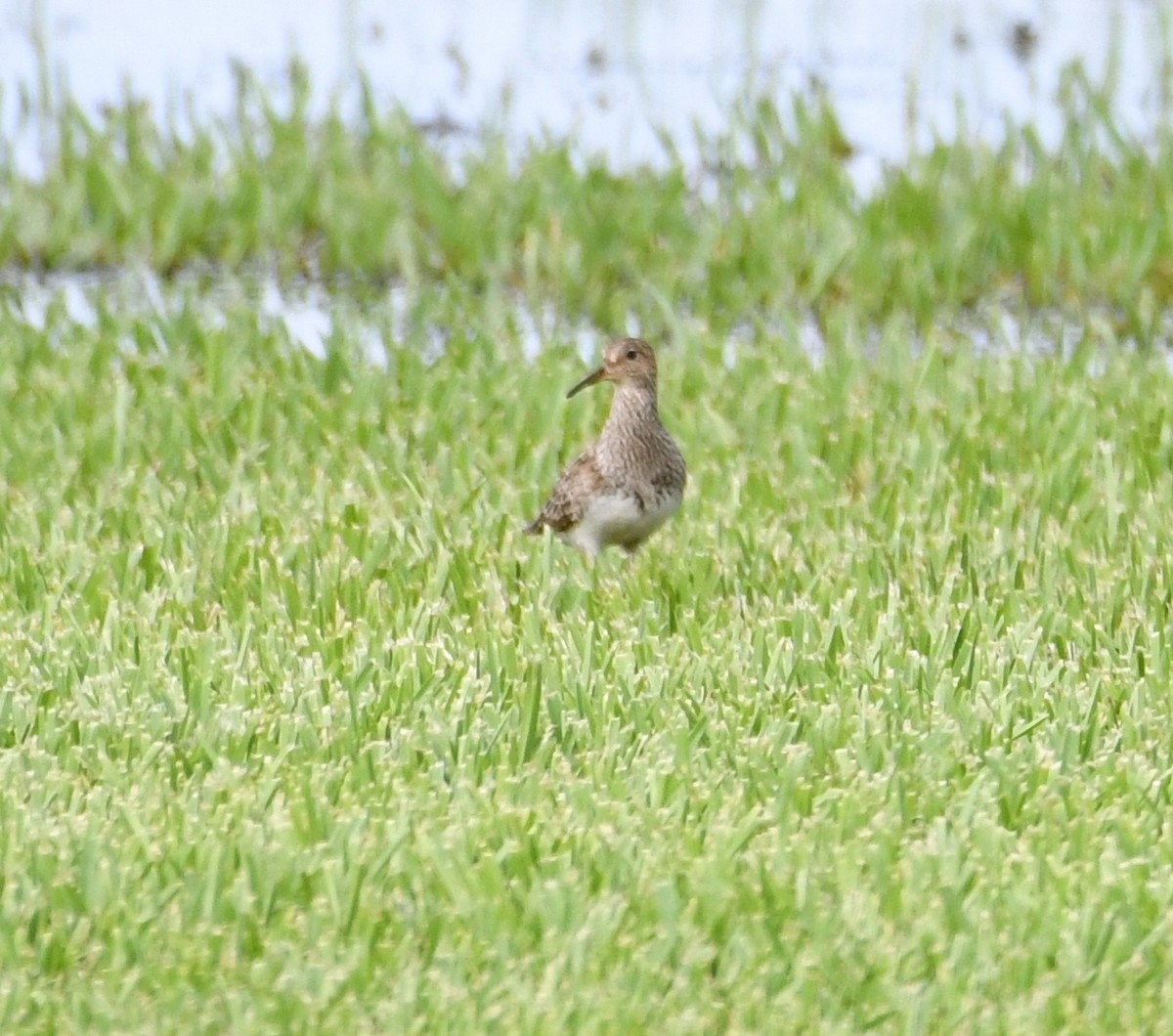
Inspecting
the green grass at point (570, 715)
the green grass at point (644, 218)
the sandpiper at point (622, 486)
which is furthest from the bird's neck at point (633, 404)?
the green grass at point (644, 218)

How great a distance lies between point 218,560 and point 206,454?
1.16m

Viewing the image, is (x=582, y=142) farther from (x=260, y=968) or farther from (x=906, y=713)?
(x=260, y=968)

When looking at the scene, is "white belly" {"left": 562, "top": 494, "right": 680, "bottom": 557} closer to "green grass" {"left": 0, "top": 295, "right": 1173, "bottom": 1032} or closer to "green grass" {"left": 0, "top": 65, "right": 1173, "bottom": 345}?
"green grass" {"left": 0, "top": 295, "right": 1173, "bottom": 1032}

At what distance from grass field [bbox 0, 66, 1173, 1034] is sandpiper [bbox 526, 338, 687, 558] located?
13cm

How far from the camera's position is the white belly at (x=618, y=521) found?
6.51 metres

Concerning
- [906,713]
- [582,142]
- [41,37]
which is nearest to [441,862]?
[906,713]

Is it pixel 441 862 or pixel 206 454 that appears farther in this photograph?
pixel 206 454

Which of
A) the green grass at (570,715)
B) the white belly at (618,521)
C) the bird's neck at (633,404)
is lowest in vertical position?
the green grass at (570,715)

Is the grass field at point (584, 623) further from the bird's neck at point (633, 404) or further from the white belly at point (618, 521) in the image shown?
the bird's neck at point (633, 404)

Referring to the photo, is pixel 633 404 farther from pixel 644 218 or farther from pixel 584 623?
pixel 644 218

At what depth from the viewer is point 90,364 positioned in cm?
877

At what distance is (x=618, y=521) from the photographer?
6523 millimetres

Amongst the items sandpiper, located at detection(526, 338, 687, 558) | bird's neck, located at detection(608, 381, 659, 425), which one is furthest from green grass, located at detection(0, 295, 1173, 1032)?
bird's neck, located at detection(608, 381, 659, 425)

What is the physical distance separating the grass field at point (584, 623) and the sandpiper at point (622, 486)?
0.44 feet
